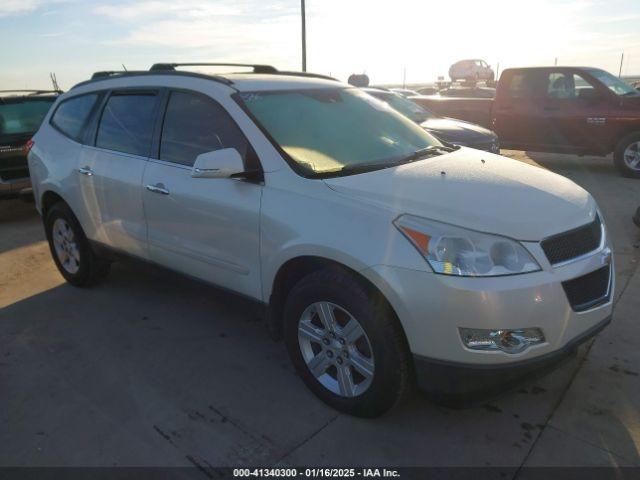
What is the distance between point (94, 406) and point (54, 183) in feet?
7.67

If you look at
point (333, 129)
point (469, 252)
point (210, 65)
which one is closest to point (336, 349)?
point (469, 252)

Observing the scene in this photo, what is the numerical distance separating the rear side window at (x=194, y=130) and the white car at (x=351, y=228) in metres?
0.01

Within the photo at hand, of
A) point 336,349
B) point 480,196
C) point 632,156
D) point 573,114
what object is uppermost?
point 480,196

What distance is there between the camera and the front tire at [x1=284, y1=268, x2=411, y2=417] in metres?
2.53

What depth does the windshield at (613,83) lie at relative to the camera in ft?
30.8

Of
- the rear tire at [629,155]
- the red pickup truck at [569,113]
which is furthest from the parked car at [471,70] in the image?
the rear tire at [629,155]

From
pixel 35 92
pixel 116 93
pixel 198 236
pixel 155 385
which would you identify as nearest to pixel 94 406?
pixel 155 385

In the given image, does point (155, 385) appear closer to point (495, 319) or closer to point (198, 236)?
point (198, 236)

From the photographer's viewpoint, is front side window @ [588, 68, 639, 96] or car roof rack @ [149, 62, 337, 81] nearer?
car roof rack @ [149, 62, 337, 81]

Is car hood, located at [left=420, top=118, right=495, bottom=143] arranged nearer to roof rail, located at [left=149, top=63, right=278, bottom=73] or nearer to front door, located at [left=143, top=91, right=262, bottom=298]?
roof rail, located at [left=149, top=63, right=278, bottom=73]

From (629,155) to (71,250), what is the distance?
8.72 m

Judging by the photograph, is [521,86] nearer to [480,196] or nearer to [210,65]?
[210,65]

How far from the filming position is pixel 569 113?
31.5ft

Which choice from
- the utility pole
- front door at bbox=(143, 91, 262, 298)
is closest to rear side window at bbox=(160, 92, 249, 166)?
front door at bbox=(143, 91, 262, 298)
